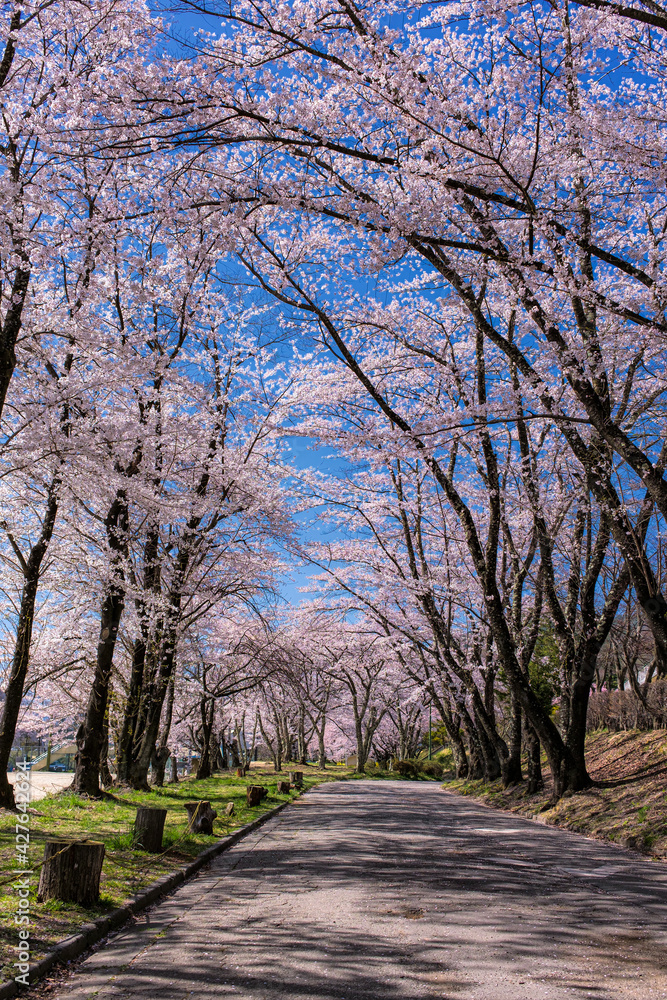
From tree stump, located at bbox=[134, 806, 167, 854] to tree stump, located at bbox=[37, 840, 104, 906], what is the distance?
214cm

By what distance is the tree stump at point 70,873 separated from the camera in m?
4.27

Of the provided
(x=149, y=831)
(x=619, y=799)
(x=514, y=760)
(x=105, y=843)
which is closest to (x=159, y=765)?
(x=514, y=760)

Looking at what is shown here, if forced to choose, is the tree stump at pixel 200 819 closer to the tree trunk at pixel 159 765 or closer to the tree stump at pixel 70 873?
the tree stump at pixel 70 873

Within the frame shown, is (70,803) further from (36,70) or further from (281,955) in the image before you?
(36,70)

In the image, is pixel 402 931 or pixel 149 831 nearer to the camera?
pixel 402 931

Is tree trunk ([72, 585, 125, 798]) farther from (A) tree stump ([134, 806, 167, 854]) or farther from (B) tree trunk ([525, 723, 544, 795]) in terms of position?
(B) tree trunk ([525, 723, 544, 795])

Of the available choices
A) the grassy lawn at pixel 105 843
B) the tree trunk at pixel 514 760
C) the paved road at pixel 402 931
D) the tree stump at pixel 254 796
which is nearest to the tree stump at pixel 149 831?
the grassy lawn at pixel 105 843

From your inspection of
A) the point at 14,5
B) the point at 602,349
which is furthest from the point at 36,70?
the point at 602,349

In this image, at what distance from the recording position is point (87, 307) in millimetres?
10039

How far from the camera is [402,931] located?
3934mm

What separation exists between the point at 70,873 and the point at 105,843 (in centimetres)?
245

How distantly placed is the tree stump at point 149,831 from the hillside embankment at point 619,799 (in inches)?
203

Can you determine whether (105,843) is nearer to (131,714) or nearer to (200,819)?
(200,819)

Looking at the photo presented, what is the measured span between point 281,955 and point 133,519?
11.8m
